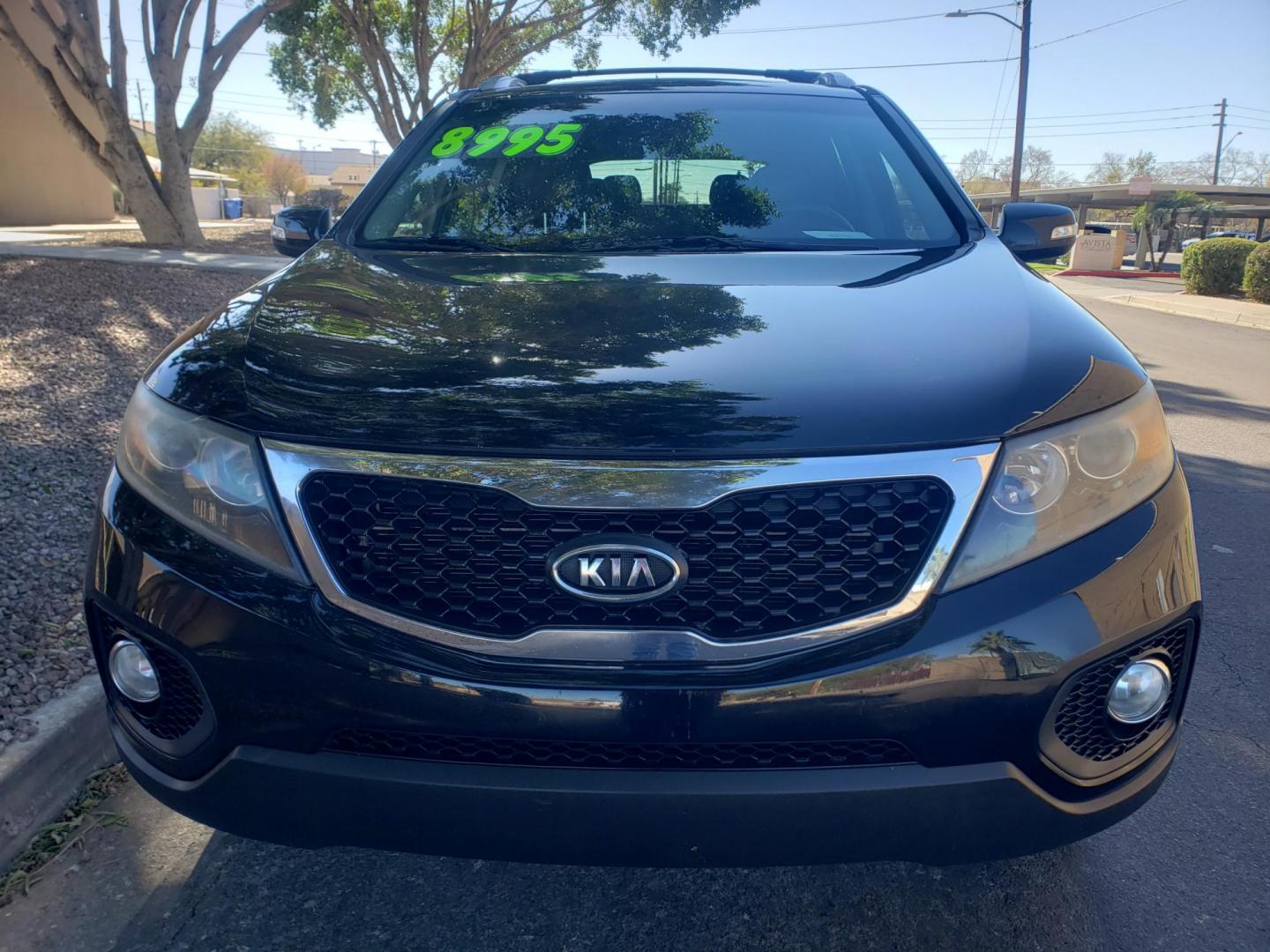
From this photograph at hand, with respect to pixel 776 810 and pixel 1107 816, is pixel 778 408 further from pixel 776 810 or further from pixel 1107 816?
pixel 1107 816

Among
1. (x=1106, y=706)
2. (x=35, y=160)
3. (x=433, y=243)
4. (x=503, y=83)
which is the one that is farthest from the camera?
(x=35, y=160)

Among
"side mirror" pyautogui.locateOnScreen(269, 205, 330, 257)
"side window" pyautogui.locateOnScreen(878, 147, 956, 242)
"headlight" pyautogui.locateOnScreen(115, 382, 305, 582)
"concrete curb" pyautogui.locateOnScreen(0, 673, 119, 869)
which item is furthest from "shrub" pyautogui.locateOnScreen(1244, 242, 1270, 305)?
"headlight" pyautogui.locateOnScreen(115, 382, 305, 582)

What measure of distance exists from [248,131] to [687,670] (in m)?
103

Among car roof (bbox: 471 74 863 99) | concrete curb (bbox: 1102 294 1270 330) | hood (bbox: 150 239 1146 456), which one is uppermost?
car roof (bbox: 471 74 863 99)

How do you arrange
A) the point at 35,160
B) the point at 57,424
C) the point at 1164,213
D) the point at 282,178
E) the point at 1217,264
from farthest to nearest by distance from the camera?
the point at 282,178
the point at 1164,213
the point at 35,160
the point at 1217,264
the point at 57,424

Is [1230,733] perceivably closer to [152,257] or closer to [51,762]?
[51,762]

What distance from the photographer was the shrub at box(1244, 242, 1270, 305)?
1755cm

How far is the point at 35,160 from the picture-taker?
86.1 feet

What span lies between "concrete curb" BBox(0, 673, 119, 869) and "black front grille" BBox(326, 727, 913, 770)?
1.07 m

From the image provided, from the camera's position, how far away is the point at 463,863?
225 cm

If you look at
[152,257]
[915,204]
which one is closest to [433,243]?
[915,204]

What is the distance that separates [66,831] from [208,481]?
3.97 feet

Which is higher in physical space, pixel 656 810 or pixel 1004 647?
pixel 1004 647

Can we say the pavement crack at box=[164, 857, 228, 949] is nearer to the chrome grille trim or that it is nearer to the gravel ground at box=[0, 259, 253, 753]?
the gravel ground at box=[0, 259, 253, 753]
